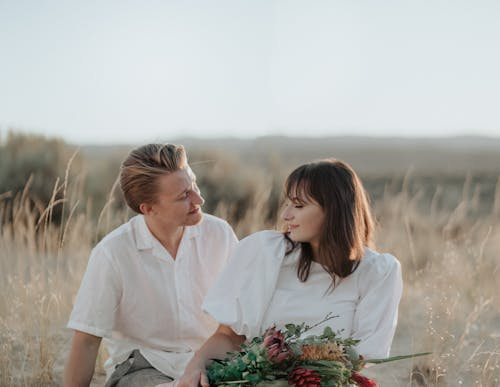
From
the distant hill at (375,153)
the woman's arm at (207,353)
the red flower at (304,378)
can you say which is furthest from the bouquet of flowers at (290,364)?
the distant hill at (375,153)

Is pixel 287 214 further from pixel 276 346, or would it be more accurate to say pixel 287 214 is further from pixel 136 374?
pixel 136 374

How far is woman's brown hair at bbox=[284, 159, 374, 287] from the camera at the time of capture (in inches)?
117

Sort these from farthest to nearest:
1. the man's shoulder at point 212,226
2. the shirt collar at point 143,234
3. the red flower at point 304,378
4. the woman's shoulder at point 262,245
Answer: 1. the man's shoulder at point 212,226
2. the shirt collar at point 143,234
3. the woman's shoulder at point 262,245
4. the red flower at point 304,378

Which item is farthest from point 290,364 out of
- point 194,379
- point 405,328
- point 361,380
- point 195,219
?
point 405,328

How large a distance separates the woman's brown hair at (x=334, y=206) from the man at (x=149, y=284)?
22.2 inches

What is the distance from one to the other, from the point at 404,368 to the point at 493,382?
58 cm

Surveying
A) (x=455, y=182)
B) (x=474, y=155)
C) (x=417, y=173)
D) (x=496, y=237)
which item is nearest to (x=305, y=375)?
(x=496, y=237)

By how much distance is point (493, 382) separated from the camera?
412 cm

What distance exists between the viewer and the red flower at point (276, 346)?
8.22 ft

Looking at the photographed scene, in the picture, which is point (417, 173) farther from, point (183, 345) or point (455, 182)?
point (183, 345)

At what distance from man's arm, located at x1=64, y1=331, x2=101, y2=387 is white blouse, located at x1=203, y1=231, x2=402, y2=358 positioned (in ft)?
1.95

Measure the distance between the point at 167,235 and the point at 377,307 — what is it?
3.40 feet

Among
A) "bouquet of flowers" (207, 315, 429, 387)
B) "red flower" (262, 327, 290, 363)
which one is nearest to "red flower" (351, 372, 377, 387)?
"bouquet of flowers" (207, 315, 429, 387)

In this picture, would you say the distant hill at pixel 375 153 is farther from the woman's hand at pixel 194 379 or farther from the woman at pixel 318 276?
the woman's hand at pixel 194 379
